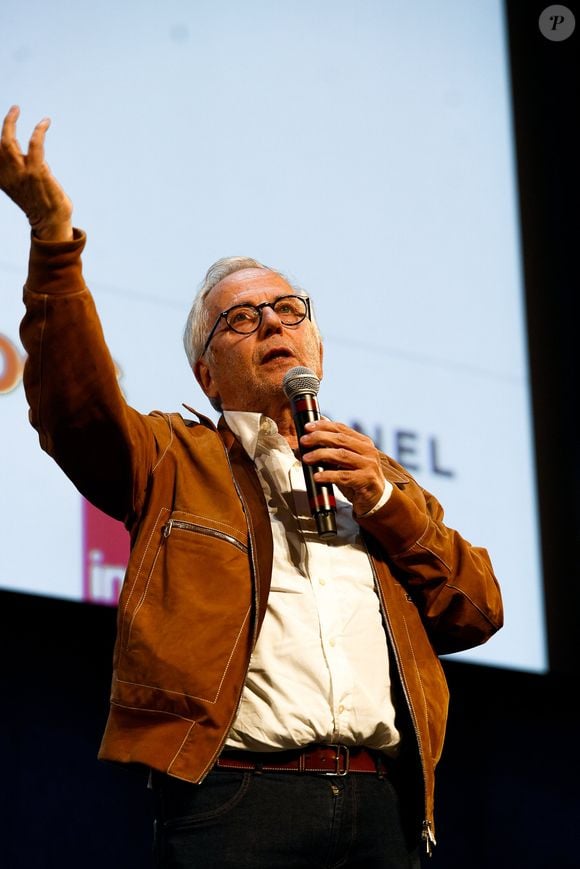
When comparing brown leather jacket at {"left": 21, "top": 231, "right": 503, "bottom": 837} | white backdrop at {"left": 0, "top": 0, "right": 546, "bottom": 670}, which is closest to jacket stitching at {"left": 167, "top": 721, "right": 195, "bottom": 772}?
brown leather jacket at {"left": 21, "top": 231, "right": 503, "bottom": 837}

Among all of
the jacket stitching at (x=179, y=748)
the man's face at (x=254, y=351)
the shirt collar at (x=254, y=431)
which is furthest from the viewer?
the man's face at (x=254, y=351)

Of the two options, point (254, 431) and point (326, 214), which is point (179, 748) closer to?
point (254, 431)

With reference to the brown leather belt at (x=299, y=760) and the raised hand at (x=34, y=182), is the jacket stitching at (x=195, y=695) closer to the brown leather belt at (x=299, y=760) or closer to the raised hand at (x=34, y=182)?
the brown leather belt at (x=299, y=760)

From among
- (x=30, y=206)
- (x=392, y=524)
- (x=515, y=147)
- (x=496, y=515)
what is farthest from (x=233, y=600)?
(x=515, y=147)

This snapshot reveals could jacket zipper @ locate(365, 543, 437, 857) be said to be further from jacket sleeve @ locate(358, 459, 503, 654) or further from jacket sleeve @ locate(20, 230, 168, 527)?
jacket sleeve @ locate(20, 230, 168, 527)

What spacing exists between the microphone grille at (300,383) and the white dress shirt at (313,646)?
0.46 feet

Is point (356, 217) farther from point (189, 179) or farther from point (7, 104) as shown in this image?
point (7, 104)

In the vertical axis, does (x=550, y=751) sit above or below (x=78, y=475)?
Result: below

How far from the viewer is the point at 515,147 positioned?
417cm

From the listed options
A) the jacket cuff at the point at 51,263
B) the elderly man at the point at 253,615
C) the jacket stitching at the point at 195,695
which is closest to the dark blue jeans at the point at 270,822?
the elderly man at the point at 253,615


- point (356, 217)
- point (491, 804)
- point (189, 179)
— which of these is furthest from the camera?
point (491, 804)

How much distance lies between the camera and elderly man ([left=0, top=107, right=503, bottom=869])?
5.00 feet

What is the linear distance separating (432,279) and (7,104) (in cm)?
146

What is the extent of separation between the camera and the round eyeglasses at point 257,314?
2.11 metres
